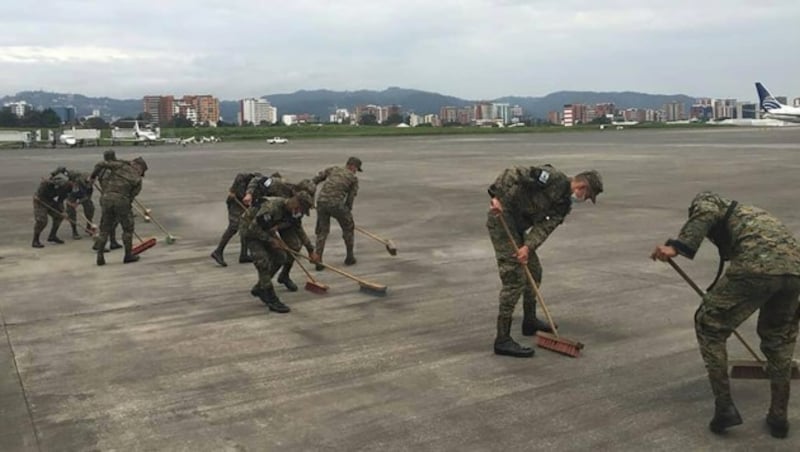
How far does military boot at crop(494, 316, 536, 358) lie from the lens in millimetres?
6934

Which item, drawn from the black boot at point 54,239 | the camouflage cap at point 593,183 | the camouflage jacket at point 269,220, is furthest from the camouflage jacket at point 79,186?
the camouflage cap at point 593,183

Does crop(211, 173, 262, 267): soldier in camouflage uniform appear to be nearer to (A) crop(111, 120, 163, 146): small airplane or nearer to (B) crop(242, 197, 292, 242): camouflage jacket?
(B) crop(242, 197, 292, 242): camouflage jacket

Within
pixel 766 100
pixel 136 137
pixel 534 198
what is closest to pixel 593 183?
pixel 534 198

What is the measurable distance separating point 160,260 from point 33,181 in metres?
21.8

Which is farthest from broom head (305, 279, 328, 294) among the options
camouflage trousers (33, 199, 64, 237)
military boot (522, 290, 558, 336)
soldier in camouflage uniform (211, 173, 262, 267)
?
camouflage trousers (33, 199, 64, 237)

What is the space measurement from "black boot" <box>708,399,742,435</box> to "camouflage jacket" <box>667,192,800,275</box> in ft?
3.11

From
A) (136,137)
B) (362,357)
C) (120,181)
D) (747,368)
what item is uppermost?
(136,137)

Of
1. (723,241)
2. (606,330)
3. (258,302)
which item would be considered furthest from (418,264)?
(723,241)

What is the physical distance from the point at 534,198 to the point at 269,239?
11.2 feet

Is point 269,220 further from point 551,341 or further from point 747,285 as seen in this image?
point 747,285

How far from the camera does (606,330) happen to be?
7.78 metres

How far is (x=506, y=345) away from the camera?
702 centimetres

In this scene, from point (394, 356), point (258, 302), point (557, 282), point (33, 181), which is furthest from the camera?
point (33, 181)

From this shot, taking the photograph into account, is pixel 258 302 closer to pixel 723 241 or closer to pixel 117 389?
pixel 117 389
